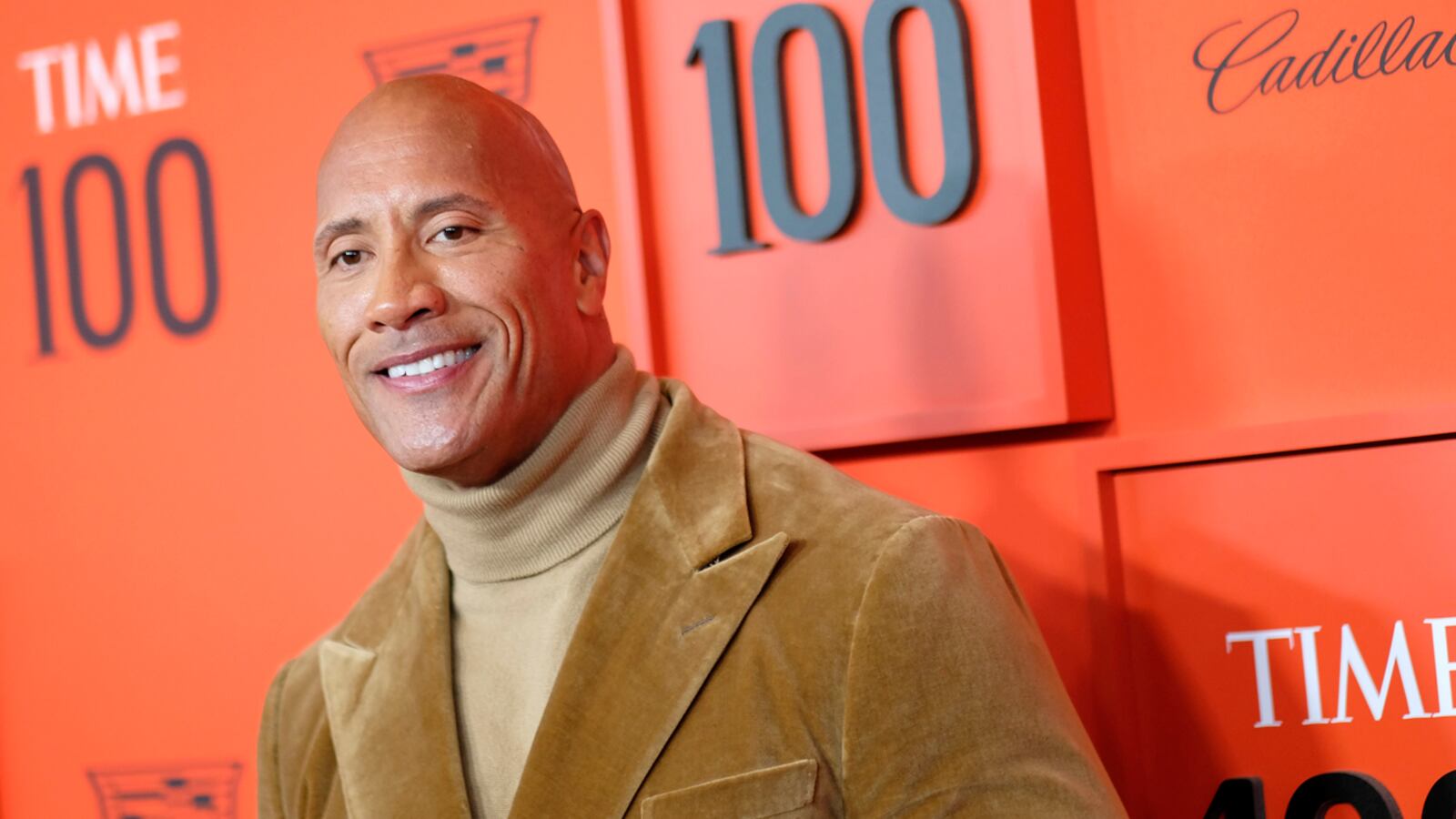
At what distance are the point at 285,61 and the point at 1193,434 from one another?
114 cm

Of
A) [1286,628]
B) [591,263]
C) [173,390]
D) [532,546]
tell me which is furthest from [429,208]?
[173,390]

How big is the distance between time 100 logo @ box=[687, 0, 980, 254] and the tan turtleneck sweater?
1.30ft

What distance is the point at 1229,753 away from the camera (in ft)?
5.15

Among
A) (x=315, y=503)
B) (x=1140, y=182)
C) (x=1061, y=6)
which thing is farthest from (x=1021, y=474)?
(x=315, y=503)

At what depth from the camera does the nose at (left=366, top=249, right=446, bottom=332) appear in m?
1.26

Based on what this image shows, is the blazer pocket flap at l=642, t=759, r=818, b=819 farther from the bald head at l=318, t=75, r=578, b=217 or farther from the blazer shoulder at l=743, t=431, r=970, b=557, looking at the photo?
the bald head at l=318, t=75, r=578, b=217

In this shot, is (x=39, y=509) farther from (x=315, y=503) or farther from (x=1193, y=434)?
(x=1193, y=434)

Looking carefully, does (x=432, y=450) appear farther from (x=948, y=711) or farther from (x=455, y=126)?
(x=948, y=711)

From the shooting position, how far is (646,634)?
1.27 metres

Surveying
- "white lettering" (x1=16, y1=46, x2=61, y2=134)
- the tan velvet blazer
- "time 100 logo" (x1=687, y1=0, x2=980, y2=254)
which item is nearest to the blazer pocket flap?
the tan velvet blazer

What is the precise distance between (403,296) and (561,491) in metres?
0.19

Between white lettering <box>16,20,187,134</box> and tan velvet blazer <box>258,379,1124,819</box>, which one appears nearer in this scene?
tan velvet blazer <box>258,379,1124,819</box>

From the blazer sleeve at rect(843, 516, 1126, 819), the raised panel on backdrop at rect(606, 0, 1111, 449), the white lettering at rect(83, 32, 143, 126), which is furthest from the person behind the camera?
the white lettering at rect(83, 32, 143, 126)

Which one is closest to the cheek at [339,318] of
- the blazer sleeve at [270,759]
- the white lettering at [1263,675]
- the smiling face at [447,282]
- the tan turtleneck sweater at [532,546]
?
the smiling face at [447,282]
